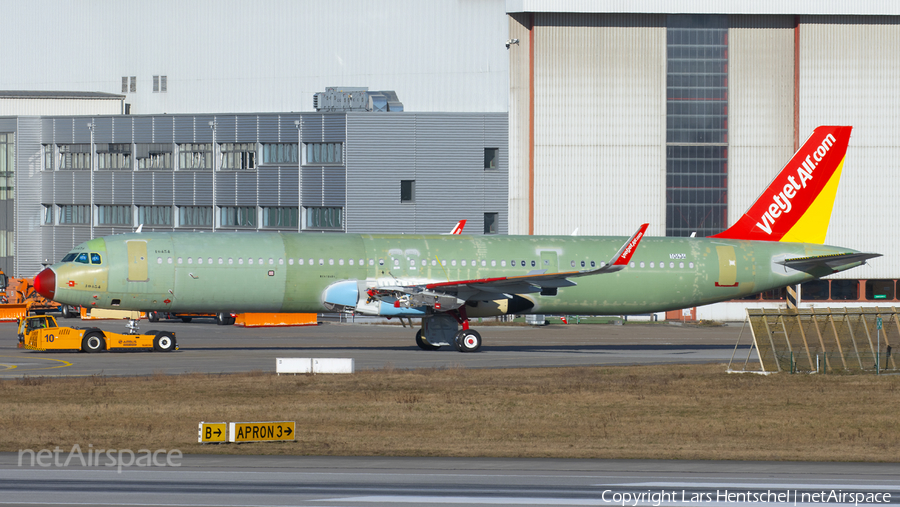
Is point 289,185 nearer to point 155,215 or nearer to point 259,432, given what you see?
point 155,215

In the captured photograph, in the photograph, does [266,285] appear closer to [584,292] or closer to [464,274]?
[464,274]

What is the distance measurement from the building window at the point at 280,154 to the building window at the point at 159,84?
1632 centimetres

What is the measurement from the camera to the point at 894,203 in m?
85.3

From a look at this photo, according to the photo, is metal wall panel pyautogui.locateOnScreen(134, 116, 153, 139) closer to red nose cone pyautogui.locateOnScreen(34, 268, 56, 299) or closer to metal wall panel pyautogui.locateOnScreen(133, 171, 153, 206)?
metal wall panel pyautogui.locateOnScreen(133, 171, 153, 206)

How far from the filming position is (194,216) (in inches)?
3686

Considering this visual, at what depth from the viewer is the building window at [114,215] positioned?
95125 mm

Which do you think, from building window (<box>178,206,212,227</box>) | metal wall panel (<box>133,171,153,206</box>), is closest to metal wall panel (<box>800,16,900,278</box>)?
building window (<box>178,206,212,227</box>)

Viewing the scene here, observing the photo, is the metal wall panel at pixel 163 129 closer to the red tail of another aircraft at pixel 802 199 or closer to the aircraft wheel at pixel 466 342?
the aircraft wheel at pixel 466 342

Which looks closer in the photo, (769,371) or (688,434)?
(688,434)

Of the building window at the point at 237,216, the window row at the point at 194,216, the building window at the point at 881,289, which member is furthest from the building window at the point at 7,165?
the building window at the point at 881,289

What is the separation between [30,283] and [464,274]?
47.5m

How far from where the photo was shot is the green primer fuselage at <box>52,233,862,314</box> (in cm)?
4397

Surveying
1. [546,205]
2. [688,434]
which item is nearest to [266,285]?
[688,434]

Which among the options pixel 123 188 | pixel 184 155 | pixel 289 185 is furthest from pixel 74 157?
pixel 289 185
